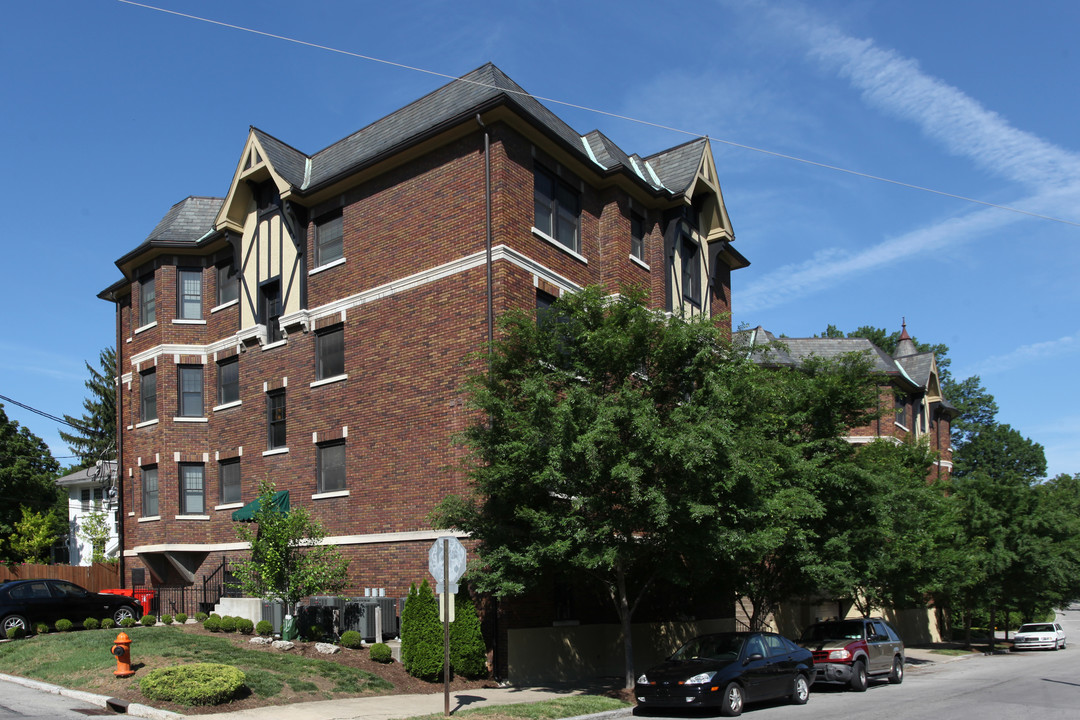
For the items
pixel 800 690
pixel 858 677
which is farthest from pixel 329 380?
pixel 858 677

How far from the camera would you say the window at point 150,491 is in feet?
93.7

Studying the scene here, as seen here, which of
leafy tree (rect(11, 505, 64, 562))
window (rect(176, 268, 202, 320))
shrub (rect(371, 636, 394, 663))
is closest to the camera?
shrub (rect(371, 636, 394, 663))

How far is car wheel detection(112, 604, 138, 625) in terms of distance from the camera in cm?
2333

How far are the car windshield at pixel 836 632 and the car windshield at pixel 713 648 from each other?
5.48 m

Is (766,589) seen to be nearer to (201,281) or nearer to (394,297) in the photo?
(394,297)

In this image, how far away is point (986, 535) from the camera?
39.1 metres

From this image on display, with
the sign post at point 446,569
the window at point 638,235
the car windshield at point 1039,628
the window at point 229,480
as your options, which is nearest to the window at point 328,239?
the window at point 229,480

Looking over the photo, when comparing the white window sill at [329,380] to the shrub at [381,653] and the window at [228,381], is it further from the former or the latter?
the shrub at [381,653]

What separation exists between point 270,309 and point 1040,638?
3767cm

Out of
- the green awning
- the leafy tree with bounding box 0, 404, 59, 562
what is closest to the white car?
the green awning

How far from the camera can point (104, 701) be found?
14570 mm

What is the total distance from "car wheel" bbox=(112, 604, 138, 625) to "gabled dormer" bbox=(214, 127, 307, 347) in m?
7.89

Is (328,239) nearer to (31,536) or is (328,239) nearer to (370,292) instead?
(370,292)

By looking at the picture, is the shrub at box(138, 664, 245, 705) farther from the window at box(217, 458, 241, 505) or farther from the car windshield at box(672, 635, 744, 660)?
the window at box(217, 458, 241, 505)
